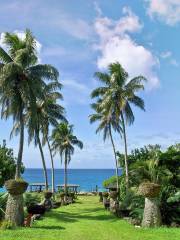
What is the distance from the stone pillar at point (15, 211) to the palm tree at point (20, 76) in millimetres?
12944

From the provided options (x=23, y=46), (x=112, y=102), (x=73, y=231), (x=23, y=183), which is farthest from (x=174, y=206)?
(x=112, y=102)

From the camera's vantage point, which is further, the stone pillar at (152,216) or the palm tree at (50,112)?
the palm tree at (50,112)

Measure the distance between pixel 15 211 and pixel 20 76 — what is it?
51.1 ft

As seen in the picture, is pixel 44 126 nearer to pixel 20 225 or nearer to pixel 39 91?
pixel 39 91

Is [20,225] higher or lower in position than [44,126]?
lower

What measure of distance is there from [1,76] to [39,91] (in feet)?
10.1

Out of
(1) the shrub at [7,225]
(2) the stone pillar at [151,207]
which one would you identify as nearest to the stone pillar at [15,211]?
(1) the shrub at [7,225]

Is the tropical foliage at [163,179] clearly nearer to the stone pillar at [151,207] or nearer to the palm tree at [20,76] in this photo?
the stone pillar at [151,207]

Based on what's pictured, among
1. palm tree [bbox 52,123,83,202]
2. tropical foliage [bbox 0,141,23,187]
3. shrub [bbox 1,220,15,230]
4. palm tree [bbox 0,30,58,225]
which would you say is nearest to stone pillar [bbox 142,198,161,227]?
shrub [bbox 1,220,15,230]

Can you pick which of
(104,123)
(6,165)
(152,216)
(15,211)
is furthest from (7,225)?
(104,123)

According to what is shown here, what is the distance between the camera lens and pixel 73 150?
211 feet

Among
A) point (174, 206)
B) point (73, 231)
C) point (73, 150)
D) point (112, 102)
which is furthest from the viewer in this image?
point (73, 150)

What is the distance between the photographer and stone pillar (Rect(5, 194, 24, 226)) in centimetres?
2144

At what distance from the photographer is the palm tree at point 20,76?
34.1 meters
